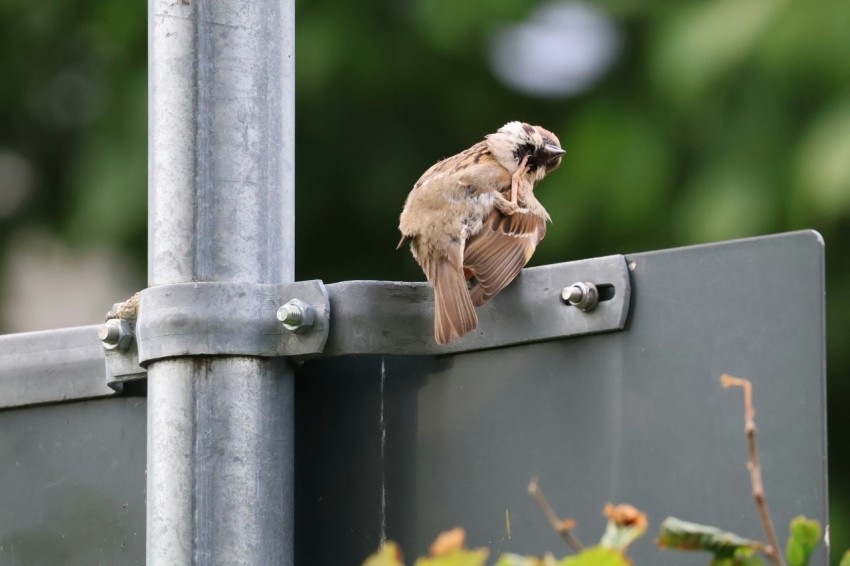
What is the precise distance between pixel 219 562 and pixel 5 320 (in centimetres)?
740

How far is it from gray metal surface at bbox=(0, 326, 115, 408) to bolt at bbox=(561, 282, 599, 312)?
79cm

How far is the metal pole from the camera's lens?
227cm

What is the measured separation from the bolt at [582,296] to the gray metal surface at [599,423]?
0.05m

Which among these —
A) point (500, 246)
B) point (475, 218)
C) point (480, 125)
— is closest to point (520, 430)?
point (500, 246)

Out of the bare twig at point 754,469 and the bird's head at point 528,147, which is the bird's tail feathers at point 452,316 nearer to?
the bare twig at point 754,469

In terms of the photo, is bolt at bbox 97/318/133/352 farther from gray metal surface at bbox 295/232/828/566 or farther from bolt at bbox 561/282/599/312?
bolt at bbox 561/282/599/312

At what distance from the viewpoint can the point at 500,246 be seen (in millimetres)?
3793

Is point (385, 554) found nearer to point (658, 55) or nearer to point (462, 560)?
point (462, 560)

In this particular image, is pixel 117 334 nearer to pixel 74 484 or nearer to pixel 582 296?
pixel 74 484

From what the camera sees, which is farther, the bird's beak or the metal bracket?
the bird's beak

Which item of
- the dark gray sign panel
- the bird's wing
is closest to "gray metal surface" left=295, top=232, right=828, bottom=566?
the dark gray sign panel

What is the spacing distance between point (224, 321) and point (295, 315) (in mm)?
104

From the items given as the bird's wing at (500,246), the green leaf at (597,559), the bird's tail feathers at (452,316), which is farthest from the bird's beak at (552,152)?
the green leaf at (597,559)

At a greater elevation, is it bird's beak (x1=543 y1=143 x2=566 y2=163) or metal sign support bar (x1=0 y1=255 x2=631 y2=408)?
bird's beak (x1=543 y1=143 x2=566 y2=163)
